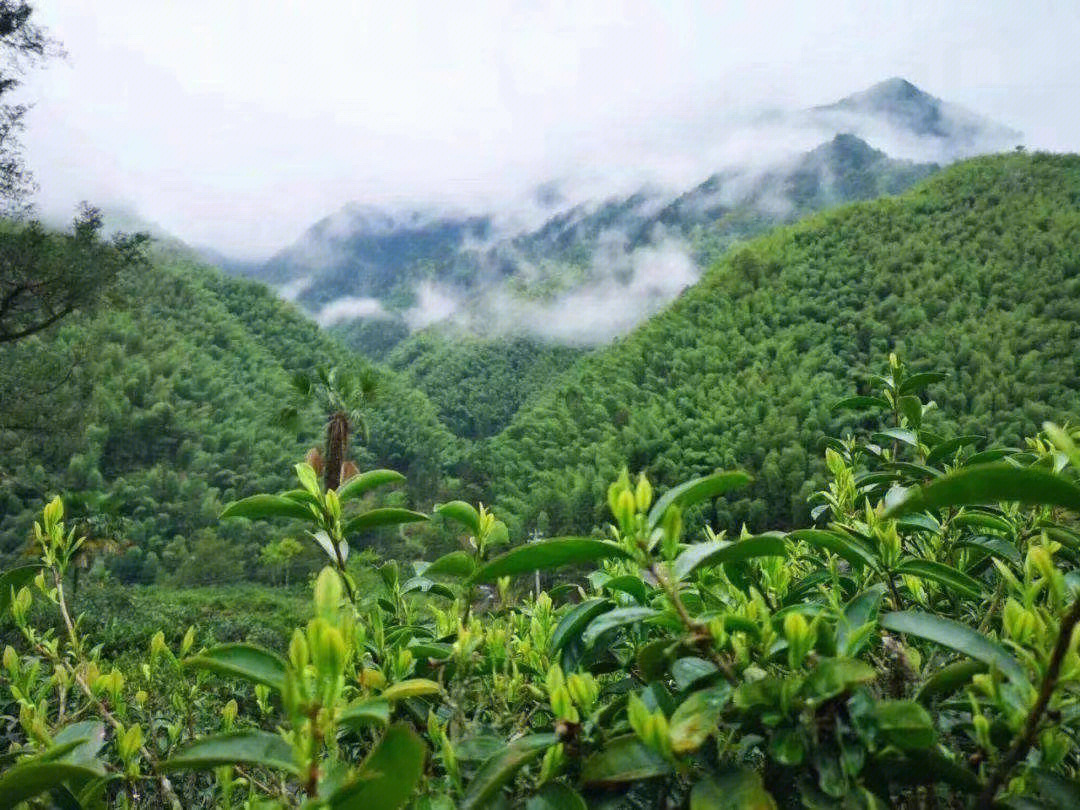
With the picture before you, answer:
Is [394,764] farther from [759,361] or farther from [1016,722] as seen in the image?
[759,361]

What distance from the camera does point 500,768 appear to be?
0.55 m

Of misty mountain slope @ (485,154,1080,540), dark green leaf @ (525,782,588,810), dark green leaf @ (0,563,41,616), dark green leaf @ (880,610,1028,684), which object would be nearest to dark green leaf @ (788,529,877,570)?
dark green leaf @ (880,610,1028,684)

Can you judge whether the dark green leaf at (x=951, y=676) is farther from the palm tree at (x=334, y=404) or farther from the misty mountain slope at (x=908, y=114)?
the misty mountain slope at (x=908, y=114)

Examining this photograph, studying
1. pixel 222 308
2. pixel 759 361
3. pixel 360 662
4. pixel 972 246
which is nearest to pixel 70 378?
pixel 360 662

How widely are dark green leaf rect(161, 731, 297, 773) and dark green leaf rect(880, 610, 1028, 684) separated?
0.49 metres

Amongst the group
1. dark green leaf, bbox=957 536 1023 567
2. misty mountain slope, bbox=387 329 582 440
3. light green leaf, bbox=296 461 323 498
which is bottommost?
misty mountain slope, bbox=387 329 582 440

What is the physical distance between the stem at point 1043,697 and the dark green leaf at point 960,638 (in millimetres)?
27

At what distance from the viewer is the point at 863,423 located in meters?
29.5

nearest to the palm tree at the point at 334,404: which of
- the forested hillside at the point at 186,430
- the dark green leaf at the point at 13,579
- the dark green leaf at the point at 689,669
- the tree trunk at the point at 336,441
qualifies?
the tree trunk at the point at 336,441

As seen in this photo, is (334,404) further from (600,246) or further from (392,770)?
(600,246)

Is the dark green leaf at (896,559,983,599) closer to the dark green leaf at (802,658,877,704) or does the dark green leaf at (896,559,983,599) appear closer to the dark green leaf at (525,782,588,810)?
the dark green leaf at (802,658,877,704)

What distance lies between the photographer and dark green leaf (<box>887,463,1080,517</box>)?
1.57 feet

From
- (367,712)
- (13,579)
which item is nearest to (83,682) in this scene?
(13,579)

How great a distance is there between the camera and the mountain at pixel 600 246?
83.6 meters
